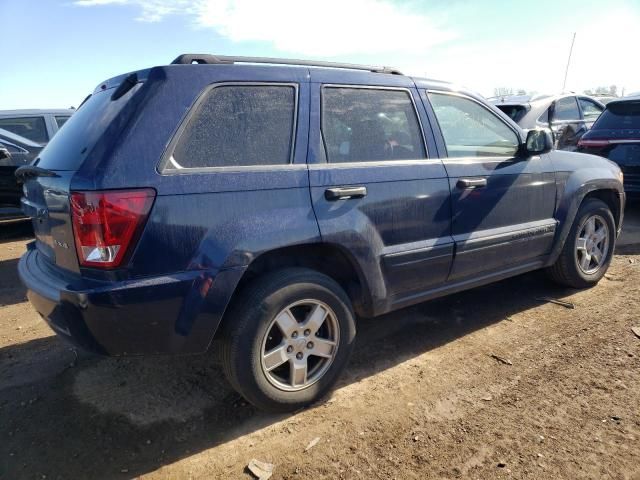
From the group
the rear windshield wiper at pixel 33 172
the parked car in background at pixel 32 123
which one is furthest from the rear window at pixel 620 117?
the parked car in background at pixel 32 123

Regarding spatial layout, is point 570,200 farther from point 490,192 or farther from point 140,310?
point 140,310

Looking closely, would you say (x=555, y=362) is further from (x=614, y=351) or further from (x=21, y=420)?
(x=21, y=420)

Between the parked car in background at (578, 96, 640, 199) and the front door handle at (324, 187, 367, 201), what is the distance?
5.60 metres

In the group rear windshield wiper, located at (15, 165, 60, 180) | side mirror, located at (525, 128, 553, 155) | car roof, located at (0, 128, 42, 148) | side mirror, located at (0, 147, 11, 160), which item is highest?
side mirror, located at (525, 128, 553, 155)

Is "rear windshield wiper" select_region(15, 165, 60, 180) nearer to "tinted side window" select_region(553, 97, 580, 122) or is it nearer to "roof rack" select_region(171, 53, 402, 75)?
"roof rack" select_region(171, 53, 402, 75)

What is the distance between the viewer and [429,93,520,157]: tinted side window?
11.4 feet

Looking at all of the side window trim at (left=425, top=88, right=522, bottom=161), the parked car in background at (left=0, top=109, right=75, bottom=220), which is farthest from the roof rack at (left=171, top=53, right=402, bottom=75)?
the parked car in background at (left=0, top=109, right=75, bottom=220)

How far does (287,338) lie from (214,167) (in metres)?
1.03

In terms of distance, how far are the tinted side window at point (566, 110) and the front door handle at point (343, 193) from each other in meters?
6.89

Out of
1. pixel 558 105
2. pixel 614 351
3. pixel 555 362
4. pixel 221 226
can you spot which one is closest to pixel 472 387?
pixel 555 362

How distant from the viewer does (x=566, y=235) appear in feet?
13.7

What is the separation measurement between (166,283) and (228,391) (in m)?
1.07

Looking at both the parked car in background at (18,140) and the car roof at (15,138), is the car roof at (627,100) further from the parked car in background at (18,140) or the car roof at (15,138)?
the car roof at (15,138)

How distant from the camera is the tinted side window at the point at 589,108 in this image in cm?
904
